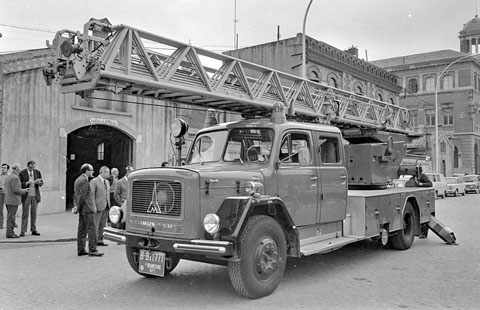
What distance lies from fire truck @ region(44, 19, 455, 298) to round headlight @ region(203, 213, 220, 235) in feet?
0.04

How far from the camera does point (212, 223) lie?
5816 millimetres

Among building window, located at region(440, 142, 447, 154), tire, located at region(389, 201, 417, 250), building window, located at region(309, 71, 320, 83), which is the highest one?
building window, located at region(309, 71, 320, 83)

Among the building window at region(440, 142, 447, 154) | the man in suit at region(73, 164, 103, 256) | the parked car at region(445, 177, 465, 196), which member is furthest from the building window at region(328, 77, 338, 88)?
the building window at region(440, 142, 447, 154)

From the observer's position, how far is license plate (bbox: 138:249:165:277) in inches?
242

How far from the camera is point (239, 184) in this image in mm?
6359

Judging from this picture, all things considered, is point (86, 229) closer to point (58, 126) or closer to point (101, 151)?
point (58, 126)

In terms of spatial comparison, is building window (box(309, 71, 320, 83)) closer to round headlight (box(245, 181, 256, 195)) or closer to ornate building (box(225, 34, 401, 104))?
ornate building (box(225, 34, 401, 104))

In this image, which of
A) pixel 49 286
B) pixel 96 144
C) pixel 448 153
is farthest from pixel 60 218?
pixel 448 153

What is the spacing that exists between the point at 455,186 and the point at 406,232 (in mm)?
24334

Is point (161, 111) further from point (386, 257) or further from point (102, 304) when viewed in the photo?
point (102, 304)

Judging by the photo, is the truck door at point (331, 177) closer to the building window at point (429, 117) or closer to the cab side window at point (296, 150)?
the cab side window at point (296, 150)

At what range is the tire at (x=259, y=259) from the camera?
593cm

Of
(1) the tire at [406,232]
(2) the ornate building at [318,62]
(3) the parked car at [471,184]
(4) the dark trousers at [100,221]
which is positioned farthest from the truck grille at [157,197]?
(3) the parked car at [471,184]

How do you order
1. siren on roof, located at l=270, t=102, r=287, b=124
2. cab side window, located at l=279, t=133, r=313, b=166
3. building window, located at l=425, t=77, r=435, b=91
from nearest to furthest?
cab side window, located at l=279, t=133, r=313, b=166 < siren on roof, located at l=270, t=102, r=287, b=124 < building window, located at l=425, t=77, r=435, b=91
